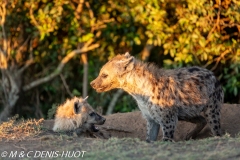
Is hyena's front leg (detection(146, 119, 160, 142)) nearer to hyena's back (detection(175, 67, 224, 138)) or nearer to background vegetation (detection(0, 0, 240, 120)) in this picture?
hyena's back (detection(175, 67, 224, 138))

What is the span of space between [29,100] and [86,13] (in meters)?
2.49

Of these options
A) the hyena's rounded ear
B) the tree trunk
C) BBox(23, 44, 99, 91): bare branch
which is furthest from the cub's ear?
the tree trunk

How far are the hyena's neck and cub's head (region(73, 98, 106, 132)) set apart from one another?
28.7 inches

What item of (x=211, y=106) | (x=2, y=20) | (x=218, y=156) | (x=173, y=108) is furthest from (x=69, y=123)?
(x=2, y=20)

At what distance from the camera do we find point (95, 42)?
37.2 feet

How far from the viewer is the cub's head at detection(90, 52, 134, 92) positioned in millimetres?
7281

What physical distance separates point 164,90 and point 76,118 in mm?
1160

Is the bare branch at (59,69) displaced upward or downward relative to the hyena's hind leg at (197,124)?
upward

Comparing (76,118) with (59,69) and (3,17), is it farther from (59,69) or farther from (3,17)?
(59,69)

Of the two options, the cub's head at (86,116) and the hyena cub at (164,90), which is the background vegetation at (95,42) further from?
the cub's head at (86,116)

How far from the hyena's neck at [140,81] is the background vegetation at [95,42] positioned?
2281 mm

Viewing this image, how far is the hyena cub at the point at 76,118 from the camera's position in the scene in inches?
298

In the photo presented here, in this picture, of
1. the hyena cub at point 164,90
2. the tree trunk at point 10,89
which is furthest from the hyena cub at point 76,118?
the tree trunk at point 10,89

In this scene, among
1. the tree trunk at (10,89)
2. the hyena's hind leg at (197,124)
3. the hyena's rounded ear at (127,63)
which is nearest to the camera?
the hyena's rounded ear at (127,63)
